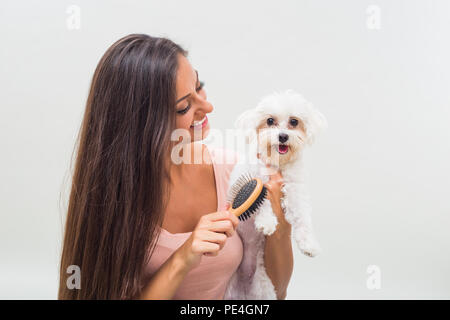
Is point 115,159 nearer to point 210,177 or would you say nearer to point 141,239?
point 141,239

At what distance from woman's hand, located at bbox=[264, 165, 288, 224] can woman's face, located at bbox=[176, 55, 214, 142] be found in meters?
0.29

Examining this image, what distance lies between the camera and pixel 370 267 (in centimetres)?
152

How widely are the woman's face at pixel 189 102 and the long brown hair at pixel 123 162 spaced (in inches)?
0.6

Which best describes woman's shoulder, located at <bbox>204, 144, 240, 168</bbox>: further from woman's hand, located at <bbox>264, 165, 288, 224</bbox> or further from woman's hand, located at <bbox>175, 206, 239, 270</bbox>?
woman's hand, located at <bbox>175, 206, 239, 270</bbox>

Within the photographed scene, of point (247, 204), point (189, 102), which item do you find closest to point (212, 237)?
point (247, 204)

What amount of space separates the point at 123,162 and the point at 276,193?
452 millimetres

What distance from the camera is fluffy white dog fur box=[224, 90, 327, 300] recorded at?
3.35 feet

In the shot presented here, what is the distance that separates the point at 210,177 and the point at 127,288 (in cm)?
38

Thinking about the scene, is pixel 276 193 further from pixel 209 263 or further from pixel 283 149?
pixel 209 263

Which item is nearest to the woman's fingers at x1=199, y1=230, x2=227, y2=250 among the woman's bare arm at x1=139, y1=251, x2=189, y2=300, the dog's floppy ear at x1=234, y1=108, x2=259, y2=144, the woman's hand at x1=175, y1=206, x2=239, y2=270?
the woman's hand at x1=175, y1=206, x2=239, y2=270

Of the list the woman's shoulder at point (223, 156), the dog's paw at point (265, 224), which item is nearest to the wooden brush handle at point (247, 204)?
the dog's paw at point (265, 224)

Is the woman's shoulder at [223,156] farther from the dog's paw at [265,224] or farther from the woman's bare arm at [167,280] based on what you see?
the woman's bare arm at [167,280]

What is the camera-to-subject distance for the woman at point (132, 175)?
86 centimetres

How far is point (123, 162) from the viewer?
0.88 m
